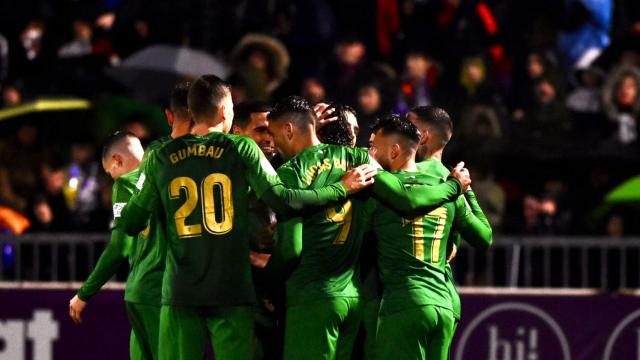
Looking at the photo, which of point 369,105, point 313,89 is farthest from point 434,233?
point 313,89

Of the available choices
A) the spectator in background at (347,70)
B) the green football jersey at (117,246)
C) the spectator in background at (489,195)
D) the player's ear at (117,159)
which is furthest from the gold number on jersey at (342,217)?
the spectator in background at (347,70)

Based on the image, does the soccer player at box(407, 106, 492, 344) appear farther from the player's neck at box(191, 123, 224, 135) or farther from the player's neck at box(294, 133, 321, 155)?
the player's neck at box(191, 123, 224, 135)

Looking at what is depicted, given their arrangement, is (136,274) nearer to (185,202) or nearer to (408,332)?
(185,202)

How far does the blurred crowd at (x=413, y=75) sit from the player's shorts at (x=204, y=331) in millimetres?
6187

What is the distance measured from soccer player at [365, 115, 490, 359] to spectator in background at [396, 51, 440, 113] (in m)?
6.46

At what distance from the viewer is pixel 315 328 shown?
10109 mm

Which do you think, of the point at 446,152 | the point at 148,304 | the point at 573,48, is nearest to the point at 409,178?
the point at 148,304

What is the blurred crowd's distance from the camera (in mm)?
16453

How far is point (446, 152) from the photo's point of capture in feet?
54.0

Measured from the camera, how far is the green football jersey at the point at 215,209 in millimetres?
9578

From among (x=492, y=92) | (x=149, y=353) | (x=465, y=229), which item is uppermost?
(x=492, y=92)

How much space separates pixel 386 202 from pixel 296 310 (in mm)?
817

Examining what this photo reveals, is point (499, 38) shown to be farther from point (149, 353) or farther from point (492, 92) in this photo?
point (149, 353)

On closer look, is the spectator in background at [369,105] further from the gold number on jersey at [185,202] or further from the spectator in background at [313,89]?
the gold number on jersey at [185,202]
